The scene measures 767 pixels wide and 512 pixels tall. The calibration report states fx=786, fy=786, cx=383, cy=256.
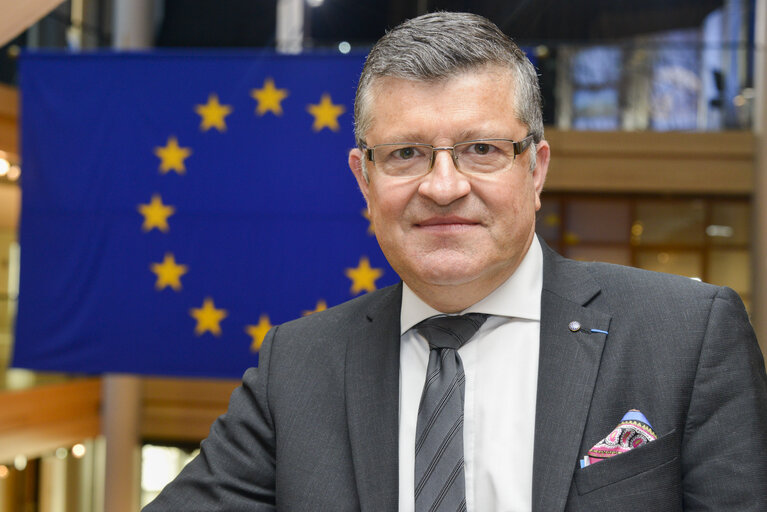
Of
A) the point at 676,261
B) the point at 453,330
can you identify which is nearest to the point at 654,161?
the point at 676,261

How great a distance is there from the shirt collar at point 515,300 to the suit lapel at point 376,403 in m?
0.07

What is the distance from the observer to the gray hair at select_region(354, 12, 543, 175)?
4.38 feet

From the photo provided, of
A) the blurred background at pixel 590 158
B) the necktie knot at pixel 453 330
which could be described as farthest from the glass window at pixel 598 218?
the necktie knot at pixel 453 330

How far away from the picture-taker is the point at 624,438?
1.30 meters

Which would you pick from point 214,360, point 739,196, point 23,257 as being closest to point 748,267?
point 739,196

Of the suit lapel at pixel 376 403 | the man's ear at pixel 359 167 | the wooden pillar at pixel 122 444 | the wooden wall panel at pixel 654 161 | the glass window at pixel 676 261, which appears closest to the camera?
the suit lapel at pixel 376 403

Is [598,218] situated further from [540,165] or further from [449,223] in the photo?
[449,223]

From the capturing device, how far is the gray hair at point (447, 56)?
1336 mm

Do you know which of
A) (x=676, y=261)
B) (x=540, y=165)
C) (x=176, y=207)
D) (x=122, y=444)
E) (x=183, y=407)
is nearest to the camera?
(x=540, y=165)

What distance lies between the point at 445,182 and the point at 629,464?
0.55 metres

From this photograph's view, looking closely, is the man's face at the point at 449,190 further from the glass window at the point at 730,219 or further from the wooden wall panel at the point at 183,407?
the glass window at the point at 730,219

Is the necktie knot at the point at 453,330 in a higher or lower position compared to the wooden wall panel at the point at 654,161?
lower

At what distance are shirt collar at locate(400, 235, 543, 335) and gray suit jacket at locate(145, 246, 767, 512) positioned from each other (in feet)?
0.07

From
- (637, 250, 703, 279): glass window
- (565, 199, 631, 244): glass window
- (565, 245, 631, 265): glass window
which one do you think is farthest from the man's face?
(637, 250, 703, 279): glass window
